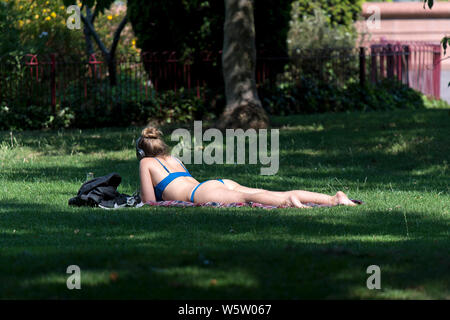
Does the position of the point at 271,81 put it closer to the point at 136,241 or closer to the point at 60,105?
the point at 60,105

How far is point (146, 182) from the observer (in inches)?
333

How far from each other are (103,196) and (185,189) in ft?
2.78

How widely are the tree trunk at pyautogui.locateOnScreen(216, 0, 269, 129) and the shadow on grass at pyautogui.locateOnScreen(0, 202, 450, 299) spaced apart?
24.4ft

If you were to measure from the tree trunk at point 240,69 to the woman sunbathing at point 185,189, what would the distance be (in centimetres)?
647

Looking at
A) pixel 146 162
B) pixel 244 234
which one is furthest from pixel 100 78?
pixel 244 234

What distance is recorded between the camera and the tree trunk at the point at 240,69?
1524 cm

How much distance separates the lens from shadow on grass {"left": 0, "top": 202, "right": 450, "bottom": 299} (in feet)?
16.5

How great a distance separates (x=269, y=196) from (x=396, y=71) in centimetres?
1475

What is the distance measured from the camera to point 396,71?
22.1 m

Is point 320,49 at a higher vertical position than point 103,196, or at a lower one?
higher

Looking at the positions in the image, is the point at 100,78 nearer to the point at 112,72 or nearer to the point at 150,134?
the point at 112,72

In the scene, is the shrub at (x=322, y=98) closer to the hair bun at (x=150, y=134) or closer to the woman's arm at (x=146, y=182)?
the hair bun at (x=150, y=134)

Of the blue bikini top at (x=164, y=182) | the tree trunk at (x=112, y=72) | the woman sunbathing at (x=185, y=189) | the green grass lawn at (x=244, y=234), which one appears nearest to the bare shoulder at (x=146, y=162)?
the woman sunbathing at (x=185, y=189)
